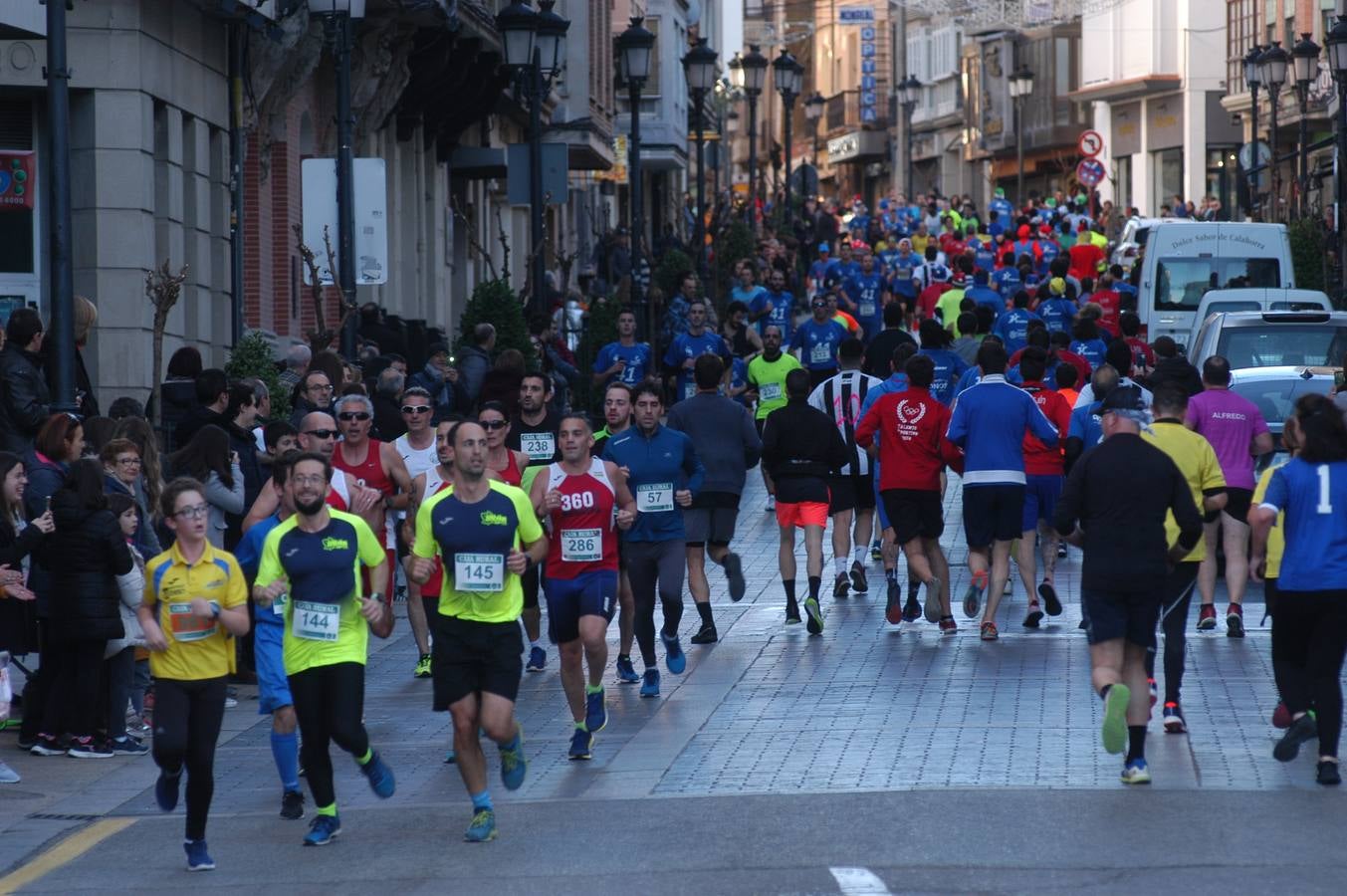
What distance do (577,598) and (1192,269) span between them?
2185 cm

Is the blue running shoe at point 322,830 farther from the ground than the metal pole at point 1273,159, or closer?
closer

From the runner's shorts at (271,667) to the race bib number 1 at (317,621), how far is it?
0.67 m

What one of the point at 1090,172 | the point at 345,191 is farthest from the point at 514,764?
the point at 1090,172

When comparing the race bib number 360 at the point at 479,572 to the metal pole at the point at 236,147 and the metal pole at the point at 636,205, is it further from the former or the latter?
the metal pole at the point at 636,205

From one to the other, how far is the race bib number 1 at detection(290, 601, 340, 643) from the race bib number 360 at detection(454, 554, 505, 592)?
0.53 meters

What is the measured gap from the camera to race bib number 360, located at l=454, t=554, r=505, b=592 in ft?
34.6

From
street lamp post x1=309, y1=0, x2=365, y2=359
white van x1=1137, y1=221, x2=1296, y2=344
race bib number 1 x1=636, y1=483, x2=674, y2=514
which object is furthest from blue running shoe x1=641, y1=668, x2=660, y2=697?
white van x1=1137, y1=221, x2=1296, y2=344

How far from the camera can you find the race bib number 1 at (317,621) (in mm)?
10344

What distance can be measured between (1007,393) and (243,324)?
38.7 ft

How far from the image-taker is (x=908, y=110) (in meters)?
99.1

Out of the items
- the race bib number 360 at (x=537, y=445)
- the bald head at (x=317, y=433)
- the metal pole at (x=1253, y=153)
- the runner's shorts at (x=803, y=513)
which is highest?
the metal pole at (x=1253, y=153)

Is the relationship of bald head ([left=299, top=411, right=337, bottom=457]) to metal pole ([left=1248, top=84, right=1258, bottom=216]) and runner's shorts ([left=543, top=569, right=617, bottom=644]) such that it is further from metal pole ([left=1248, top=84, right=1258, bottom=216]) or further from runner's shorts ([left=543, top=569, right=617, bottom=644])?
metal pole ([left=1248, top=84, right=1258, bottom=216])

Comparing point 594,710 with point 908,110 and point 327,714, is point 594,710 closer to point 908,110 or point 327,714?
point 327,714

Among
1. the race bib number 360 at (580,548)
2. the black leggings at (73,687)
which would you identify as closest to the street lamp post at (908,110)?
the black leggings at (73,687)
